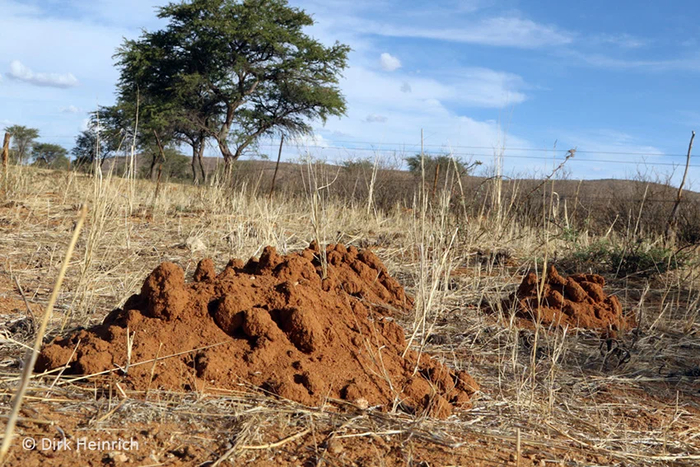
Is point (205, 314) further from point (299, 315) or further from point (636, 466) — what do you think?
point (636, 466)

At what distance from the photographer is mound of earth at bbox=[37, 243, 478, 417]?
2.51 meters

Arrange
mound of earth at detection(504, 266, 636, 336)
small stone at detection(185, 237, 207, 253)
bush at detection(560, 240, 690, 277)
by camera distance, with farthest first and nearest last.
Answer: bush at detection(560, 240, 690, 277) < small stone at detection(185, 237, 207, 253) < mound of earth at detection(504, 266, 636, 336)

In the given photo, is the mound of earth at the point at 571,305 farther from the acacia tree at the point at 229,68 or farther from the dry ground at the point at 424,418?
the acacia tree at the point at 229,68

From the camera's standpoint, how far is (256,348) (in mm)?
2680

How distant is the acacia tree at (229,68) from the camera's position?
26750 millimetres

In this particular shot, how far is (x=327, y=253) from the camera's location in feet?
14.5

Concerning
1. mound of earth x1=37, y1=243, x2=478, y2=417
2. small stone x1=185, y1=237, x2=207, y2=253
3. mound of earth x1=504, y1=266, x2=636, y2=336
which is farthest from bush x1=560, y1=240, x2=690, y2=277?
mound of earth x1=37, y1=243, x2=478, y2=417

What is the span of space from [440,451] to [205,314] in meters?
1.27

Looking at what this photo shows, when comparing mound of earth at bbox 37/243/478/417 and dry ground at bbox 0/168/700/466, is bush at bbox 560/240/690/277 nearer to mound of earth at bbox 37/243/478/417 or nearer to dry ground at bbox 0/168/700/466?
dry ground at bbox 0/168/700/466

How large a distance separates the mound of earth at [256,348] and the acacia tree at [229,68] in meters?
24.3

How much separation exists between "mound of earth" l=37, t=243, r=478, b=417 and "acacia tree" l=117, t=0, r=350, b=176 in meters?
24.3

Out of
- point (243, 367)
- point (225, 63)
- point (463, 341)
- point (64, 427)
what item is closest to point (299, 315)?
point (243, 367)

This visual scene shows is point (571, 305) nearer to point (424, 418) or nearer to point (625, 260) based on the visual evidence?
point (424, 418)

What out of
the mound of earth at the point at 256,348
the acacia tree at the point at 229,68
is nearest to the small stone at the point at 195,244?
the mound of earth at the point at 256,348
